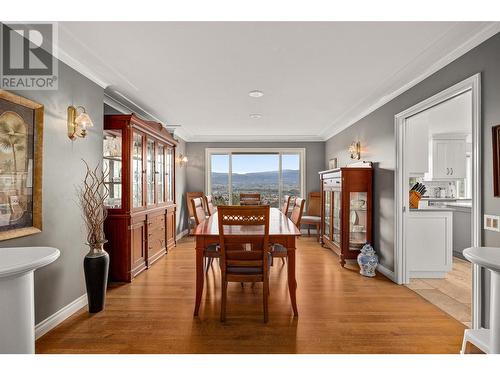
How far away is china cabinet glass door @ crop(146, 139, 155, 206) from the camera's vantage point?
Result: 13.6ft

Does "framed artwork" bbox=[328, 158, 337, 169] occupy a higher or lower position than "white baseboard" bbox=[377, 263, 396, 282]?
higher

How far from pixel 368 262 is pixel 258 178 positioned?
3.86 meters

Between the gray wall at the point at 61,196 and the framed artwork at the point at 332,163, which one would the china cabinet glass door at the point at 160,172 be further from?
the framed artwork at the point at 332,163

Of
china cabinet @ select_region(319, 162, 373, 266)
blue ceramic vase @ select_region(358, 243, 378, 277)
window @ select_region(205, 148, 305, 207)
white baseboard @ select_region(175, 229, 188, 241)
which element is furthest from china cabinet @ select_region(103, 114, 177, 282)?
blue ceramic vase @ select_region(358, 243, 378, 277)

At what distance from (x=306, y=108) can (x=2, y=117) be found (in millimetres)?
3664

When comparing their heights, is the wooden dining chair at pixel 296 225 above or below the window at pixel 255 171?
below

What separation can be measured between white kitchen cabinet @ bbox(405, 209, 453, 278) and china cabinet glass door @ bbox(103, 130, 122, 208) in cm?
376

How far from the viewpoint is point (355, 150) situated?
15.4ft

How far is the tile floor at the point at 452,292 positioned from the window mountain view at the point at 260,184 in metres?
3.76

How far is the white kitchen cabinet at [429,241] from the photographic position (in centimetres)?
352

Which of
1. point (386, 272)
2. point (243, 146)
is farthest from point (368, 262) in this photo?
point (243, 146)

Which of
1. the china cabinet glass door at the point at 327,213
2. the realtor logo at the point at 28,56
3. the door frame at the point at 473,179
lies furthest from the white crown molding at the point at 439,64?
the realtor logo at the point at 28,56

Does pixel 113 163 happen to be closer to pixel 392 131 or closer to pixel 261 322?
pixel 261 322

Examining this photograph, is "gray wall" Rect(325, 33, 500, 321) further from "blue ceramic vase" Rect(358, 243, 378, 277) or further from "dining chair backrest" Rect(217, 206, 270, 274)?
"dining chair backrest" Rect(217, 206, 270, 274)
